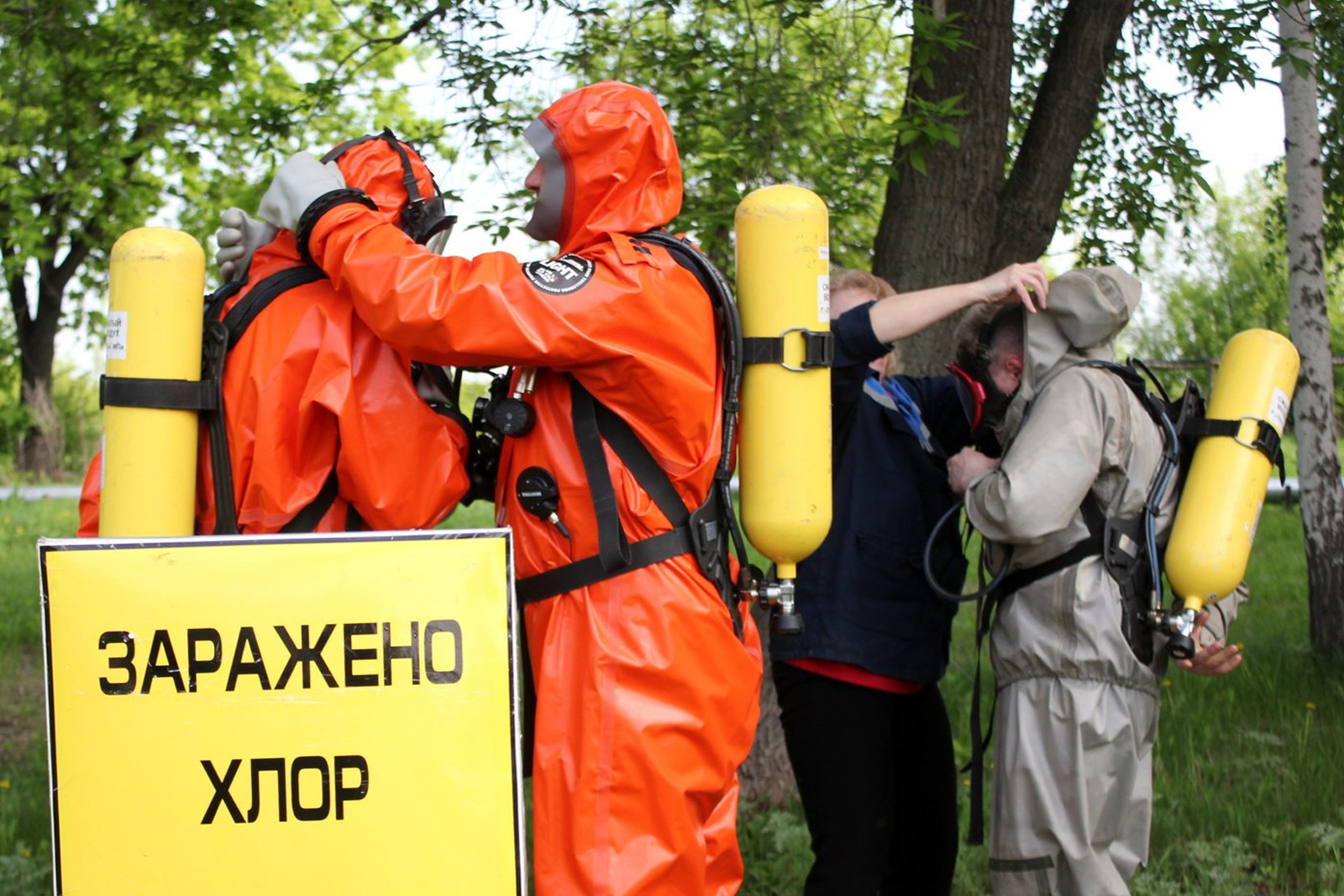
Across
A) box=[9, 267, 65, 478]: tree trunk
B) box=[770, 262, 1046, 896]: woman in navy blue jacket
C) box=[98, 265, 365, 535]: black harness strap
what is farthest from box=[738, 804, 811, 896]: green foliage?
box=[9, 267, 65, 478]: tree trunk

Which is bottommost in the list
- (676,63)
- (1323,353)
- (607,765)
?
(607,765)

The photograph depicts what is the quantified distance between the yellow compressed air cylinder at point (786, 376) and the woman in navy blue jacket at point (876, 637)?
26 cm

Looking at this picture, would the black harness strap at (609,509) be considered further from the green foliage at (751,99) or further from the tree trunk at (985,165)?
the tree trunk at (985,165)

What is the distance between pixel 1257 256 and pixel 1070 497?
1261 cm

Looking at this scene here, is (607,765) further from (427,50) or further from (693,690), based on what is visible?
(427,50)

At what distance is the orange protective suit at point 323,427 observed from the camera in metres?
2.50

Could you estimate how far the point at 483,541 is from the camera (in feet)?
7.60

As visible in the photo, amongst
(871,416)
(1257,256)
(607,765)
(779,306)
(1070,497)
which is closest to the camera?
(607,765)

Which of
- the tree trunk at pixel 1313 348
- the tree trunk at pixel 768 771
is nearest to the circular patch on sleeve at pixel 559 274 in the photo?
the tree trunk at pixel 768 771

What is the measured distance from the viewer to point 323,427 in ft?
8.38

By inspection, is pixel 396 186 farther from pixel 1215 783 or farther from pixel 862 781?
pixel 1215 783

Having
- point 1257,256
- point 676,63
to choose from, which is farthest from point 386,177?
point 1257,256

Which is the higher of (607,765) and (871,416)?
(871,416)

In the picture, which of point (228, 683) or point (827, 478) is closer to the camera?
point (228, 683)
